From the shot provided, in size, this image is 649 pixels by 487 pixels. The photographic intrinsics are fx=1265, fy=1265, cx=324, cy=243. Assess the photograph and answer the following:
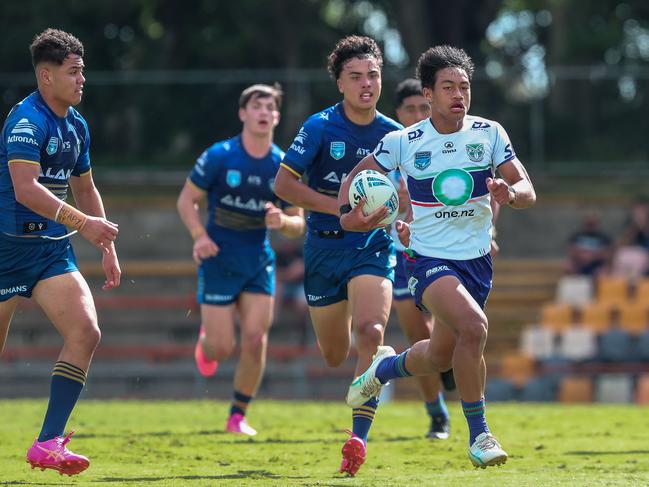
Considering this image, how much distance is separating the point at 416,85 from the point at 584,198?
36.6ft

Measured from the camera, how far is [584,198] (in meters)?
21.0

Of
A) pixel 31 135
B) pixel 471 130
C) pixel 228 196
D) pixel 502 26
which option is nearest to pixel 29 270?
pixel 31 135

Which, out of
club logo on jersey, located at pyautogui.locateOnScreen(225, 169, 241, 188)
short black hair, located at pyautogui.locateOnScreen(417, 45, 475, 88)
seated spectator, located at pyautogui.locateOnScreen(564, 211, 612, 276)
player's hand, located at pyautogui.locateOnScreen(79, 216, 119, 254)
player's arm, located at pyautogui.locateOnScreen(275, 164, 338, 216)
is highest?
short black hair, located at pyautogui.locateOnScreen(417, 45, 475, 88)

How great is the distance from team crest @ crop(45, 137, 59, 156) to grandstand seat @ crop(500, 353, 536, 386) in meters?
11.2

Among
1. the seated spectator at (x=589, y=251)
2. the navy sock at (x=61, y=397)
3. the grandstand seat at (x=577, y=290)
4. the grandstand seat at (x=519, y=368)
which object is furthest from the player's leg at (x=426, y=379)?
the seated spectator at (x=589, y=251)

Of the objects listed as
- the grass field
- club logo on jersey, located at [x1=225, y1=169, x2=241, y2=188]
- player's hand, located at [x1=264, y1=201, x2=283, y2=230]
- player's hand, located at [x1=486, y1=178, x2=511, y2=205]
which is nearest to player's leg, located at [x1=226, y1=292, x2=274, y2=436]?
the grass field

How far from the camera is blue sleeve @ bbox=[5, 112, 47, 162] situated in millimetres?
7547

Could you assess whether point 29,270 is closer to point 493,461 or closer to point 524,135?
point 493,461

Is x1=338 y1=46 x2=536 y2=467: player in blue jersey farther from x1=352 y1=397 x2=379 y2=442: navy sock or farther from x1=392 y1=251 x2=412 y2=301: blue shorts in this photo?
x1=392 y1=251 x2=412 y2=301: blue shorts

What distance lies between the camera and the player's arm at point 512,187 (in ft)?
23.6

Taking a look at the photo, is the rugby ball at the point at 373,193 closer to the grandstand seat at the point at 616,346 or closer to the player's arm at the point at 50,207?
the player's arm at the point at 50,207

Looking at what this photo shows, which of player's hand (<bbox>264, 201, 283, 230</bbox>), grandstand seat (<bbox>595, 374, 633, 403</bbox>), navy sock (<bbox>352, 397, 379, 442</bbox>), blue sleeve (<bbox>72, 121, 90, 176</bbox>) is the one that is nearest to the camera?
blue sleeve (<bbox>72, 121, 90, 176</bbox>)

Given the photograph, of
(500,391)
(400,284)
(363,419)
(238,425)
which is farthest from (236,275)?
(500,391)

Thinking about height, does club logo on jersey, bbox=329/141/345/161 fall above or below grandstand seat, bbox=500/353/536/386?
above
